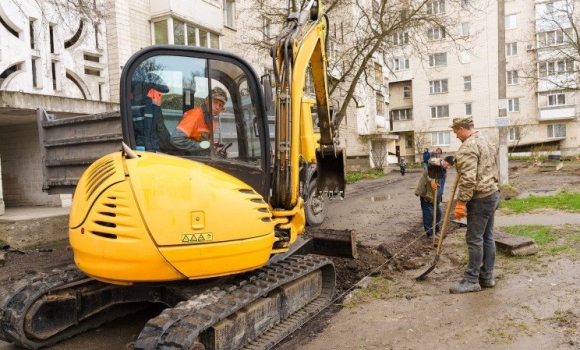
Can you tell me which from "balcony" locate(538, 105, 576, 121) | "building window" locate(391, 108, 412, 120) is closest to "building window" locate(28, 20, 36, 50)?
"balcony" locate(538, 105, 576, 121)

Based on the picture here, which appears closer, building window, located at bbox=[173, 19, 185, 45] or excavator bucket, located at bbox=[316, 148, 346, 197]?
excavator bucket, located at bbox=[316, 148, 346, 197]

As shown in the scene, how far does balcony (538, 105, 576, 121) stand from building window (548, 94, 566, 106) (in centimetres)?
67

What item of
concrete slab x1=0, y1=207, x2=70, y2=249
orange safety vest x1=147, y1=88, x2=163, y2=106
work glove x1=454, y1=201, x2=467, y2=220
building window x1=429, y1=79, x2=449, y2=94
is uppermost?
building window x1=429, y1=79, x2=449, y2=94

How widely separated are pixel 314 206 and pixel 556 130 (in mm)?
39732

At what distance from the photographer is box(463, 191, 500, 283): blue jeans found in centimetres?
498

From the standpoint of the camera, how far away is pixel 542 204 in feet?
35.1

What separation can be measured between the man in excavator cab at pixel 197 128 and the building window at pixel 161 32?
13.0 metres

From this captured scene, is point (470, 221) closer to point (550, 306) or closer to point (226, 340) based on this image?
point (550, 306)

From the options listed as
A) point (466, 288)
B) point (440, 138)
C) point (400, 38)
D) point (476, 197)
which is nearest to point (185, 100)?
point (476, 197)

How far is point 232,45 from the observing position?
19.9 meters

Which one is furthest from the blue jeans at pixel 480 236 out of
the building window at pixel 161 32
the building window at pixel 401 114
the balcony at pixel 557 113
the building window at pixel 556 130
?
the building window at pixel 401 114

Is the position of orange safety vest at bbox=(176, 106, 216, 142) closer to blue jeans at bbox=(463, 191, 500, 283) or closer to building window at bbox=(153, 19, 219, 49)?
blue jeans at bbox=(463, 191, 500, 283)

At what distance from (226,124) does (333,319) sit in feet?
7.36

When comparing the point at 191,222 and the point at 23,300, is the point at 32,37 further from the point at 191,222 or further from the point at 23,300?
the point at 191,222
